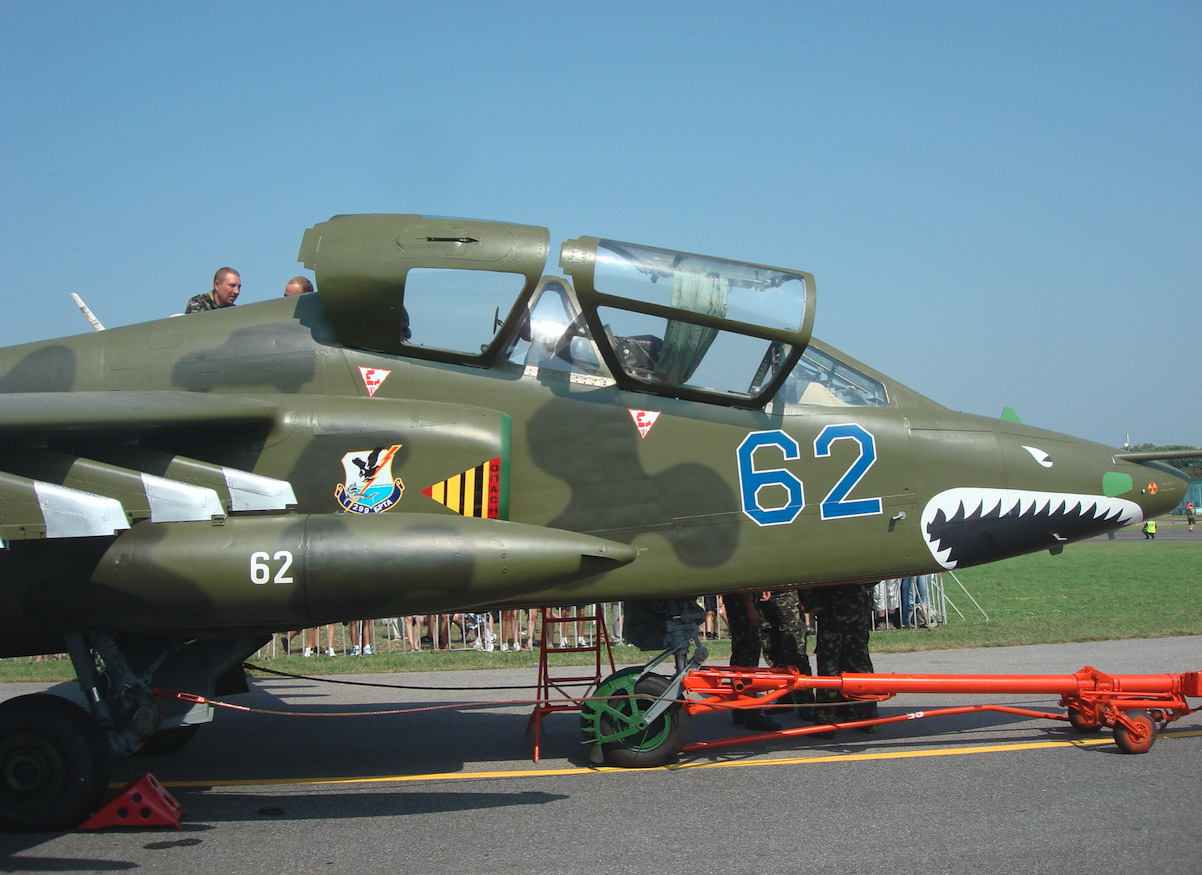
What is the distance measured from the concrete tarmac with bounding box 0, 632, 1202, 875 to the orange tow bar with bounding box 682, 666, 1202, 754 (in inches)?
8.0

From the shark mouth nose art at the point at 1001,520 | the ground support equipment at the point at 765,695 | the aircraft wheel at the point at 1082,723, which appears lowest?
the aircraft wheel at the point at 1082,723

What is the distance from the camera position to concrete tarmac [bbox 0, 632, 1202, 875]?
4672 mm

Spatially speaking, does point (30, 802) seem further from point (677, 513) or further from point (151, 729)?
point (677, 513)

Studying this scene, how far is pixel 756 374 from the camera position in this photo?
6.38 meters

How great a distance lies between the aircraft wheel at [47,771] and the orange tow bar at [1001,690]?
3794 mm

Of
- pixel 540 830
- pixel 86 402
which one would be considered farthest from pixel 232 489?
pixel 540 830

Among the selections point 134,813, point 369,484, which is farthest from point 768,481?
point 134,813

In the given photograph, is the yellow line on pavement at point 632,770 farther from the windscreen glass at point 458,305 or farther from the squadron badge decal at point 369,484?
the windscreen glass at point 458,305

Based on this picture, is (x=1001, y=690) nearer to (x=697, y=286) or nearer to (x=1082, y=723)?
(x=1082, y=723)

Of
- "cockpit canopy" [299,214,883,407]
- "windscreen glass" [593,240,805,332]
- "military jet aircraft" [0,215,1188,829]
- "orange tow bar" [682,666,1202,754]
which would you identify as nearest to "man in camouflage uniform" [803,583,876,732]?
"orange tow bar" [682,666,1202,754]

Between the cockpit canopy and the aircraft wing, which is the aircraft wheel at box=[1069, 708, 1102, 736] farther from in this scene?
the aircraft wing

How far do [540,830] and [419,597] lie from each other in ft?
4.84

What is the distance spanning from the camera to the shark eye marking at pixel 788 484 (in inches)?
249

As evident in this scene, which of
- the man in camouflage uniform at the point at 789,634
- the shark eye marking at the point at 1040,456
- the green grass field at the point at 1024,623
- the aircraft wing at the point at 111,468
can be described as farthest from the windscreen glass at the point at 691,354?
the green grass field at the point at 1024,623
